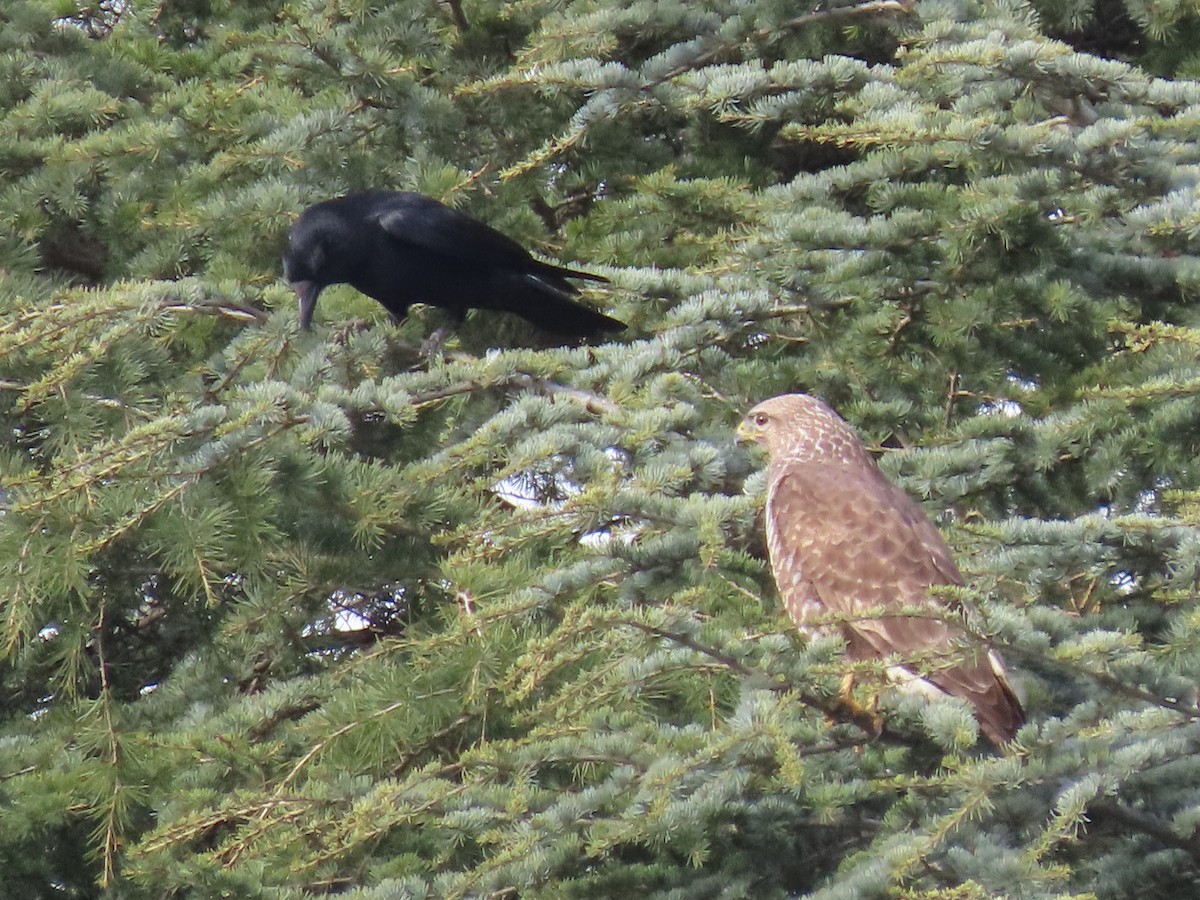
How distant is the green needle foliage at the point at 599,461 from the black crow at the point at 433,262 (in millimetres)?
122

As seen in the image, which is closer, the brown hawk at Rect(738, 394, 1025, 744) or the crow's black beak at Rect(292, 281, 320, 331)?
the brown hawk at Rect(738, 394, 1025, 744)

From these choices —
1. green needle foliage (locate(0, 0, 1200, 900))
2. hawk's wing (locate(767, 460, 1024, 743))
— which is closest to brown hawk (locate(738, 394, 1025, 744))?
hawk's wing (locate(767, 460, 1024, 743))

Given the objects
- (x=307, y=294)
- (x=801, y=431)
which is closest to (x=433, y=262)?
(x=307, y=294)

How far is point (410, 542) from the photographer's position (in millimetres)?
3520

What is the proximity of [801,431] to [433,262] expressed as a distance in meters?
1.98

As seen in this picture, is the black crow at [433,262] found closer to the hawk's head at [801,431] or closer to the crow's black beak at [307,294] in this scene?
the crow's black beak at [307,294]

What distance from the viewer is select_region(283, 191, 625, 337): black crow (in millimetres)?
5203

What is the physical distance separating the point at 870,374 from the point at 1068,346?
1.72ft

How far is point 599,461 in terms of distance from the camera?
324cm

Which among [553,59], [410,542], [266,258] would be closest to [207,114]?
[266,258]

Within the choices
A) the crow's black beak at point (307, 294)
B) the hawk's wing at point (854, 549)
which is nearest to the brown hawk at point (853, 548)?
the hawk's wing at point (854, 549)

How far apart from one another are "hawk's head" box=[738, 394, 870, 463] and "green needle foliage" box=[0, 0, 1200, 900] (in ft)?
0.34

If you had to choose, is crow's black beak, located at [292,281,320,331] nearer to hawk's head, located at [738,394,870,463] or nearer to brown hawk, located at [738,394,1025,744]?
hawk's head, located at [738,394,870,463]

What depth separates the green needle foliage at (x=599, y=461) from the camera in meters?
2.51
